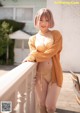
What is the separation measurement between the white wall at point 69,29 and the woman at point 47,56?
30.2 feet

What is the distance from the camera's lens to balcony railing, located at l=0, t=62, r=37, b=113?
6.94 feet

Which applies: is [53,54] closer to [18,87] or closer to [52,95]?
[52,95]

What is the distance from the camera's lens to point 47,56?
3.35 metres

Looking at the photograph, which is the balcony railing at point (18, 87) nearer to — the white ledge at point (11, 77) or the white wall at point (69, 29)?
the white ledge at point (11, 77)

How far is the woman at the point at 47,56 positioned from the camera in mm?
3350

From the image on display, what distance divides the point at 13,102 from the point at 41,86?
1255 mm

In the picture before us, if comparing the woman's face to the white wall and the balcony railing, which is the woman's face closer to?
the balcony railing

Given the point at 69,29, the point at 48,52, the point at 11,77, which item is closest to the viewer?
the point at 11,77

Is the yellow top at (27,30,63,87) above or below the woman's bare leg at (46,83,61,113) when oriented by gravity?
above

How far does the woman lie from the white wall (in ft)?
30.2

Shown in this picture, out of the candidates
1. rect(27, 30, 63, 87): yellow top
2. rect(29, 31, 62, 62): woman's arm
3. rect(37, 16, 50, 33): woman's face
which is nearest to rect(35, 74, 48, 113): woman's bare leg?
rect(27, 30, 63, 87): yellow top

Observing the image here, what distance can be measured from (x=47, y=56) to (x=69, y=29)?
9.44m

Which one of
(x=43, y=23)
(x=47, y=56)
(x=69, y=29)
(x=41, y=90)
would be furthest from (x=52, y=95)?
(x=69, y=29)

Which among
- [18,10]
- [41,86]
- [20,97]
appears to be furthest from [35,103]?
[18,10]
